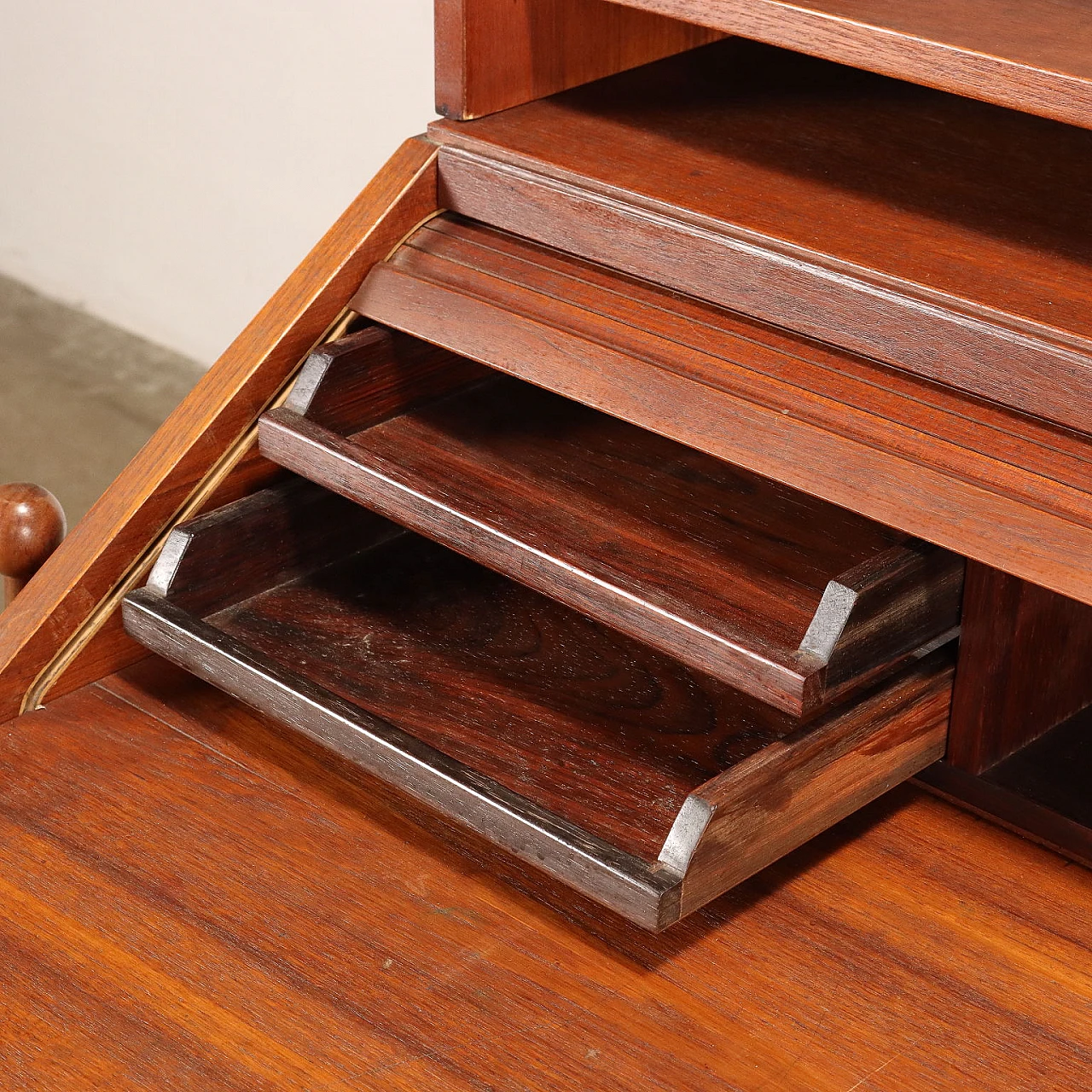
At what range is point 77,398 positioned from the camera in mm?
2773

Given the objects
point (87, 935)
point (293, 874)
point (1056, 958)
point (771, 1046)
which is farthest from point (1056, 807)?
point (87, 935)

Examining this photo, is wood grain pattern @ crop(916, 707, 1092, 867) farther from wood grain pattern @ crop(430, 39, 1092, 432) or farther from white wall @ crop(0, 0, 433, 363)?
white wall @ crop(0, 0, 433, 363)

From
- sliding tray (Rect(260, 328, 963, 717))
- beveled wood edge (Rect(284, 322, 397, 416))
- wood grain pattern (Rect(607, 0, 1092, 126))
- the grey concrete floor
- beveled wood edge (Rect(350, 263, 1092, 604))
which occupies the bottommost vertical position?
the grey concrete floor

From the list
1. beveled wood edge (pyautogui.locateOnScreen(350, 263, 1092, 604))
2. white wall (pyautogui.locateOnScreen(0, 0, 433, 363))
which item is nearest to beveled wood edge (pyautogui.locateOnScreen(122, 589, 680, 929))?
beveled wood edge (pyautogui.locateOnScreen(350, 263, 1092, 604))

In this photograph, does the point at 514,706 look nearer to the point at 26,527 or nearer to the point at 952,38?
the point at 26,527

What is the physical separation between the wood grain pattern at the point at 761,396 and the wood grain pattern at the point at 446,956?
0.24 m

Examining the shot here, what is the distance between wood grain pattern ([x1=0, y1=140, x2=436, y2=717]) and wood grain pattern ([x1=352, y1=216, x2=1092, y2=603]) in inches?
1.1

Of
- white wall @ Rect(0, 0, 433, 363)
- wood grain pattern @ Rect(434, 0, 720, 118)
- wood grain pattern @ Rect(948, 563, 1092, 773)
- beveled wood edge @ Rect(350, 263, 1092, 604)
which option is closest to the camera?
beveled wood edge @ Rect(350, 263, 1092, 604)

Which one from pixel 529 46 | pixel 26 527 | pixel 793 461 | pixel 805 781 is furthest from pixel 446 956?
pixel 529 46

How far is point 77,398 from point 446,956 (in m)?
2.10

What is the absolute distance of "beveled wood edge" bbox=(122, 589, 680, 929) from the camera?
2.65 feet

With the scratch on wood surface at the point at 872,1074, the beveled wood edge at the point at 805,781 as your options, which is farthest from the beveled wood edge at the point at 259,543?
the scratch on wood surface at the point at 872,1074

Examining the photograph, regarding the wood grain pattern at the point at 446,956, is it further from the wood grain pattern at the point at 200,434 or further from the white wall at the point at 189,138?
the white wall at the point at 189,138

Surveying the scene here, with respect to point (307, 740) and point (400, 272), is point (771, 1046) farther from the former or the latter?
point (400, 272)
